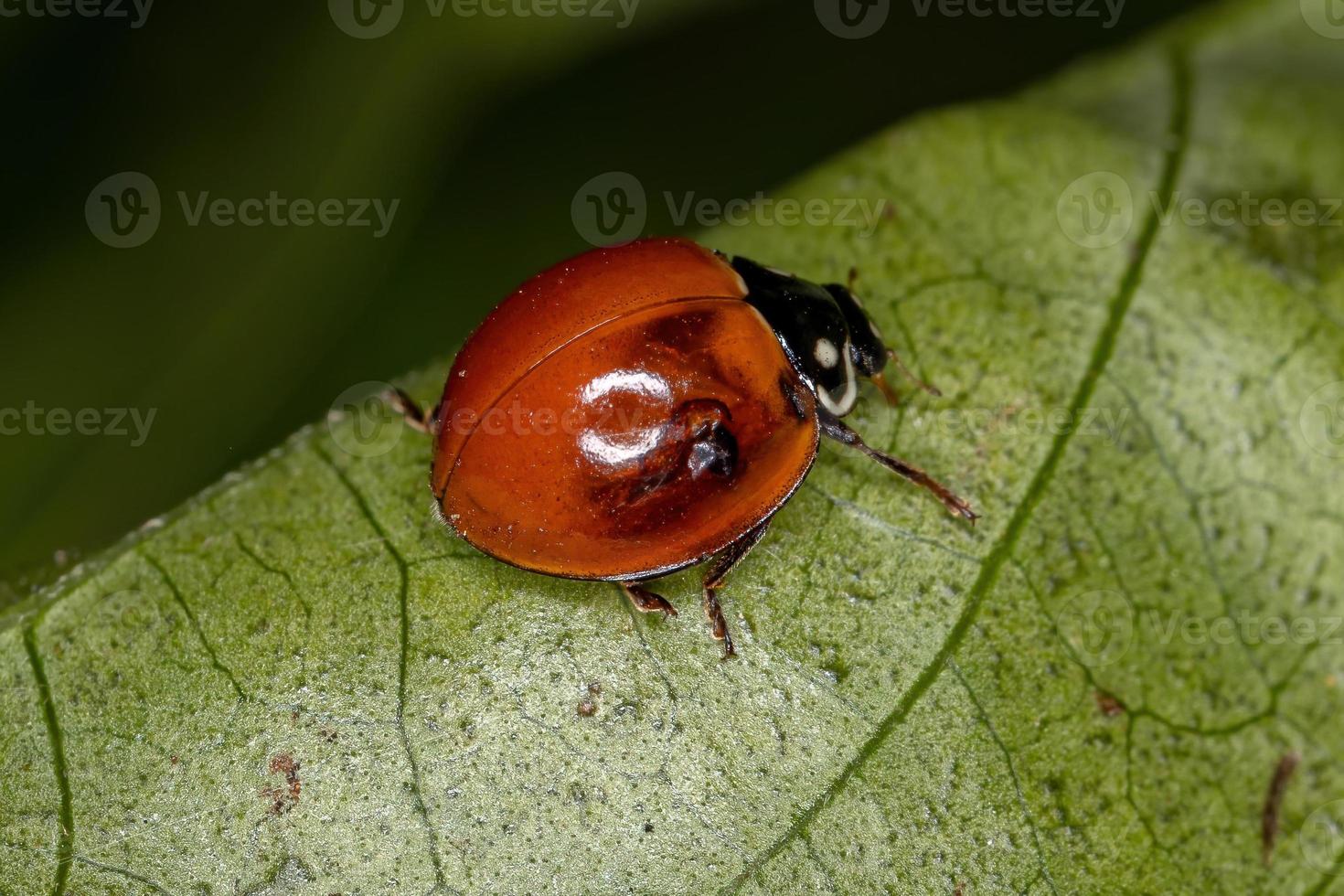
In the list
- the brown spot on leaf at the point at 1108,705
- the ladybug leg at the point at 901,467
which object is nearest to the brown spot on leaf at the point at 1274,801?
the brown spot on leaf at the point at 1108,705

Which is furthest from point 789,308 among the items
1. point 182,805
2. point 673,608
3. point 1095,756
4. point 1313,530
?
point 182,805

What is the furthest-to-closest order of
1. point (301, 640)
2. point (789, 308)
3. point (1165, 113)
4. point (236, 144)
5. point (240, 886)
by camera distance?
point (236, 144)
point (1165, 113)
point (789, 308)
point (301, 640)
point (240, 886)

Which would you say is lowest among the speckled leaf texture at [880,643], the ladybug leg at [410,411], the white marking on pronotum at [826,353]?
the speckled leaf texture at [880,643]

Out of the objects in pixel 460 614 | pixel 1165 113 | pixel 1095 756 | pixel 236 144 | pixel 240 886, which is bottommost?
pixel 1095 756

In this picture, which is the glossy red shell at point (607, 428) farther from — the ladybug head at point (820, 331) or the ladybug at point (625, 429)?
the ladybug head at point (820, 331)

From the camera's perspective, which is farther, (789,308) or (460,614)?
(789,308)

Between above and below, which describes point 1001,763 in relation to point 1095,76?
below

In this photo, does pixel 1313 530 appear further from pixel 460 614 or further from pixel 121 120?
pixel 121 120

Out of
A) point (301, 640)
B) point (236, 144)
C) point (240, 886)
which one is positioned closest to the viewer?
point (240, 886)
